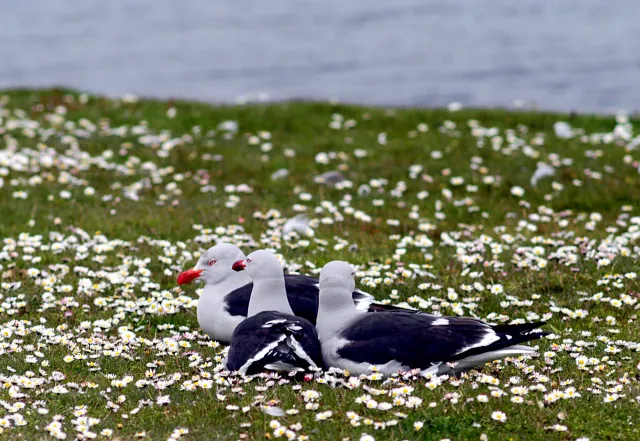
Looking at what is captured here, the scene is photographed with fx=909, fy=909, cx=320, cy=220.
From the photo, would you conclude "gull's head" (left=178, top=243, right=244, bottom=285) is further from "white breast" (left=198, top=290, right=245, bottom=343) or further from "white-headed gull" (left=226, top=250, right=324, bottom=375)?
"white-headed gull" (left=226, top=250, right=324, bottom=375)

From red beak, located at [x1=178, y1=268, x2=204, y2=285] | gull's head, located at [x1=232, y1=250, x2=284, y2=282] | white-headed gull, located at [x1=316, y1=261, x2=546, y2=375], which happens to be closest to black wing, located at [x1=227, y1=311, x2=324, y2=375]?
white-headed gull, located at [x1=316, y1=261, x2=546, y2=375]

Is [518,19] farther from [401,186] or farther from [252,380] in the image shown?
[252,380]

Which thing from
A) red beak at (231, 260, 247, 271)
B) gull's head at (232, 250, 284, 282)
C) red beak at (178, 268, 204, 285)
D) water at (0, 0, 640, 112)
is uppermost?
water at (0, 0, 640, 112)

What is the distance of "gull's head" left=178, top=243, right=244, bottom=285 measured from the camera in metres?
11.2

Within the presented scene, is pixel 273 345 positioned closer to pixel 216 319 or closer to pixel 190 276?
pixel 216 319

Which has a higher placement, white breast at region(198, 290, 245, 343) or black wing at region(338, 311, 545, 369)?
white breast at region(198, 290, 245, 343)

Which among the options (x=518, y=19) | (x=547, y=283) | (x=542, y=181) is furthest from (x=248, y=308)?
(x=518, y=19)

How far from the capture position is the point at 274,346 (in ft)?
29.5

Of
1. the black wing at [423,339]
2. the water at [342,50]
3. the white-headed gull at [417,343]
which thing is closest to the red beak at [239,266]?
the white-headed gull at [417,343]

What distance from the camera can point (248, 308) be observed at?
10.4 meters

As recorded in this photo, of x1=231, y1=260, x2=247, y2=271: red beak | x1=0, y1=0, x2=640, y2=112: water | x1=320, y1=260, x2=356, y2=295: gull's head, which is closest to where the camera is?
x1=320, y1=260, x2=356, y2=295: gull's head

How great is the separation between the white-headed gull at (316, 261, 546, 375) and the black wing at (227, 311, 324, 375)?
0.23 meters

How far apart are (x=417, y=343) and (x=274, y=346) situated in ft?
4.62

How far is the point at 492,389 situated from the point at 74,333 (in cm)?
527
